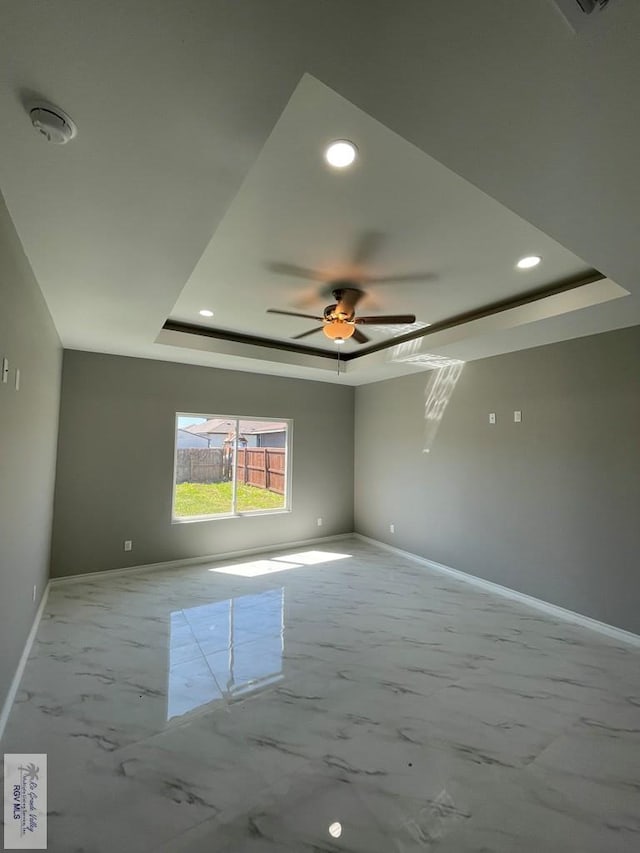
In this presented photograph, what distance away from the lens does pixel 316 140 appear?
4.86 ft

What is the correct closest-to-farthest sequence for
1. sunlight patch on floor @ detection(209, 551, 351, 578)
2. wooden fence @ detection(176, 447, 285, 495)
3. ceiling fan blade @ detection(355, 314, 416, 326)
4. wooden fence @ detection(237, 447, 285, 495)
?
ceiling fan blade @ detection(355, 314, 416, 326) < sunlight patch on floor @ detection(209, 551, 351, 578) < wooden fence @ detection(176, 447, 285, 495) < wooden fence @ detection(237, 447, 285, 495)

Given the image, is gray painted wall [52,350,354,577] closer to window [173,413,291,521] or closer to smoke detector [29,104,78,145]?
window [173,413,291,521]

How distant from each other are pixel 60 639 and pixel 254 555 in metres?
2.47

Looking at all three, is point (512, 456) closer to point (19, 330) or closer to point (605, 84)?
point (605, 84)

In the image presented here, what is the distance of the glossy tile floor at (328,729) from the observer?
1473 mm

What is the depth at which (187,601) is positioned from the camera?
139 inches

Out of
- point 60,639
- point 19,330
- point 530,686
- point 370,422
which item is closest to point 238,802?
point 530,686

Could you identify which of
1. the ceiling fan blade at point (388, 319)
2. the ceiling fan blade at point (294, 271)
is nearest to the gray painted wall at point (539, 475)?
the ceiling fan blade at point (388, 319)

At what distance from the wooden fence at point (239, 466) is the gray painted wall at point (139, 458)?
0.21 metres

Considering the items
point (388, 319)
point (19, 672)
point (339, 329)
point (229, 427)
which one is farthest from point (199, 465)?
point (388, 319)

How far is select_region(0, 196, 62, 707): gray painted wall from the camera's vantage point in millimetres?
1844

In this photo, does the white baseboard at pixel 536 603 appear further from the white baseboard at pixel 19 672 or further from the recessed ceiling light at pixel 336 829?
the white baseboard at pixel 19 672

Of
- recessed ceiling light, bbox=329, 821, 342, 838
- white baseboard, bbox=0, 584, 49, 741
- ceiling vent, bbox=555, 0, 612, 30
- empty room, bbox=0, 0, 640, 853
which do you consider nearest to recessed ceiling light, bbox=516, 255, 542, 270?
empty room, bbox=0, 0, 640, 853

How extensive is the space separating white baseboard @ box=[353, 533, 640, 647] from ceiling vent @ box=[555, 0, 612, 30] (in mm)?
3828
